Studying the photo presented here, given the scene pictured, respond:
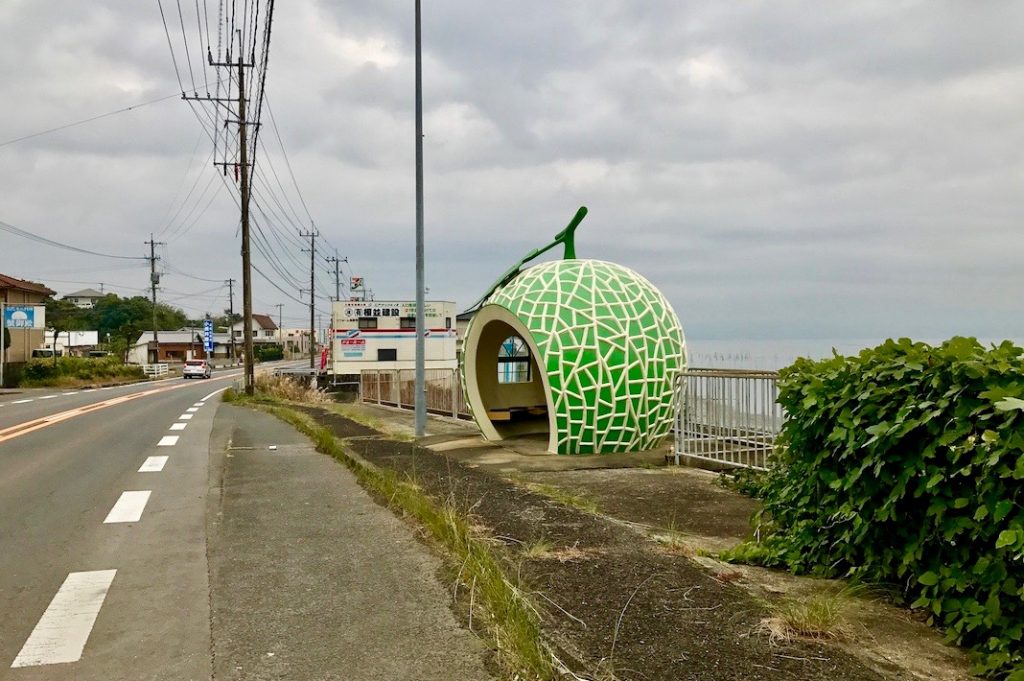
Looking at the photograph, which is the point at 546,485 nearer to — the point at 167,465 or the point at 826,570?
the point at 826,570

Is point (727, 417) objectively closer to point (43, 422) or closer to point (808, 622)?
point (808, 622)

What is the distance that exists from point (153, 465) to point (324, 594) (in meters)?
7.38

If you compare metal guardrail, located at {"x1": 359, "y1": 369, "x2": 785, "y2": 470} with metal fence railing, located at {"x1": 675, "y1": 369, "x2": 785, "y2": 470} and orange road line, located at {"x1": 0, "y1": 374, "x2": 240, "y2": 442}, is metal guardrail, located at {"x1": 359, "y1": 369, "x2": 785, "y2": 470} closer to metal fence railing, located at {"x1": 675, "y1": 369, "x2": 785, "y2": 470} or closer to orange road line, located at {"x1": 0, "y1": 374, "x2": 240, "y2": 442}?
metal fence railing, located at {"x1": 675, "y1": 369, "x2": 785, "y2": 470}

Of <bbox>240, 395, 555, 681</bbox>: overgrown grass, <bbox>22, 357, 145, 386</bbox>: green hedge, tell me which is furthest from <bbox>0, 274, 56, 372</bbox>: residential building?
<bbox>240, 395, 555, 681</bbox>: overgrown grass

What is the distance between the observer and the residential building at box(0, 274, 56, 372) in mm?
49969

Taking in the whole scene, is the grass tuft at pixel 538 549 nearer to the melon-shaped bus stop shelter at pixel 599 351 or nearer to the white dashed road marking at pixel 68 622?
the white dashed road marking at pixel 68 622

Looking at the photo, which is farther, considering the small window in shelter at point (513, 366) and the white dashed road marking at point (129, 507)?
the small window in shelter at point (513, 366)

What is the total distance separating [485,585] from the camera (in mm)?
4742

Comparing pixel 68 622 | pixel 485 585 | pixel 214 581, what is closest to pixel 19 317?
pixel 214 581

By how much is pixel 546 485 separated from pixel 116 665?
5736 millimetres

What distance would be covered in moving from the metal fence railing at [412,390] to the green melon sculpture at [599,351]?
4.55 meters

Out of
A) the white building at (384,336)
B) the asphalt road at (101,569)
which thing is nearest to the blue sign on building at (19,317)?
the white building at (384,336)

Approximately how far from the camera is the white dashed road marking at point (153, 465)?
10.8 meters

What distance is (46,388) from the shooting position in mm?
42688
